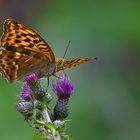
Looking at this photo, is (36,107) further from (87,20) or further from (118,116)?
(87,20)

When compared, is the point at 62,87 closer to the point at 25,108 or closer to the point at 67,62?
the point at 67,62

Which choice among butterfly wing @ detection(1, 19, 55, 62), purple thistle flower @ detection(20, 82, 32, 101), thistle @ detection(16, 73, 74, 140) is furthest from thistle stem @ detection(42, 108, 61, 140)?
butterfly wing @ detection(1, 19, 55, 62)

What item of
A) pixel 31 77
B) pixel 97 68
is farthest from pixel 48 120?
pixel 97 68

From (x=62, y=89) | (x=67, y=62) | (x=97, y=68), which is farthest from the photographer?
(x=97, y=68)

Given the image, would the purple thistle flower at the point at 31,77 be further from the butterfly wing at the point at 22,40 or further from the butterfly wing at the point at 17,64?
the butterfly wing at the point at 22,40

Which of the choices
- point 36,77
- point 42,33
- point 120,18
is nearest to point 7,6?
point 42,33

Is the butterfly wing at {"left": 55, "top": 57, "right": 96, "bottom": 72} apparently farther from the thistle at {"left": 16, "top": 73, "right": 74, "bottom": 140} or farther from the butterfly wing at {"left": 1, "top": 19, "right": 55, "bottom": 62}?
the thistle at {"left": 16, "top": 73, "right": 74, "bottom": 140}
